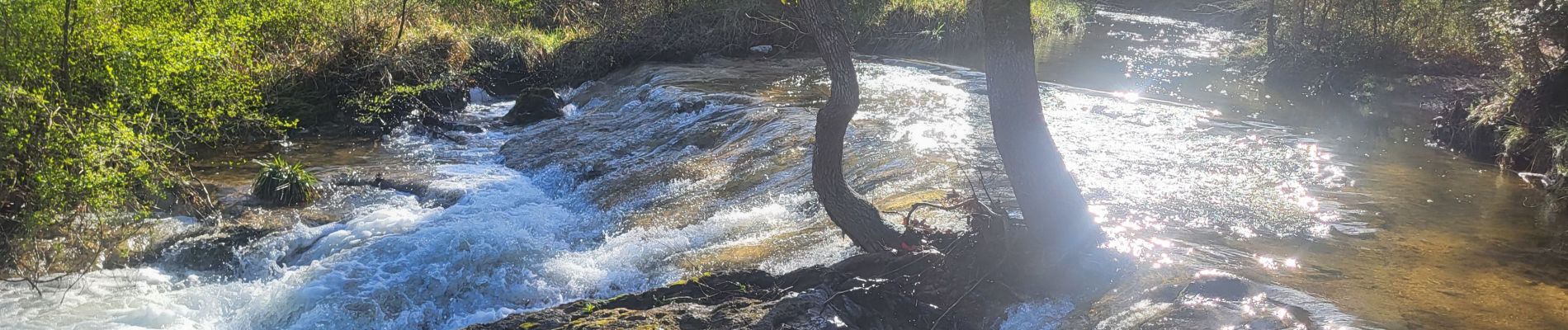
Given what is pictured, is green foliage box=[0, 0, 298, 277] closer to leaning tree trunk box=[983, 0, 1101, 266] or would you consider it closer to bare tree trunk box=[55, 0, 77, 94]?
bare tree trunk box=[55, 0, 77, 94]

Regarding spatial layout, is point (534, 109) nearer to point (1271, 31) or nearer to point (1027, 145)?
point (1027, 145)

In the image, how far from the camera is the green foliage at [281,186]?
858 cm

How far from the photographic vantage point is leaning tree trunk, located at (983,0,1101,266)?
552cm

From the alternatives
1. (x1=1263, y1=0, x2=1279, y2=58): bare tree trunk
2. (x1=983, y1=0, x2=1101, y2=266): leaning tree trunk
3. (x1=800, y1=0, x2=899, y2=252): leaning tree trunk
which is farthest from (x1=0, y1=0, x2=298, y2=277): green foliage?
(x1=1263, y1=0, x2=1279, y2=58): bare tree trunk

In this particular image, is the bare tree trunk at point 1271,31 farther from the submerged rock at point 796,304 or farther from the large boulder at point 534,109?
the submerged rock at point 796,304

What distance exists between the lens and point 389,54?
13820 mm

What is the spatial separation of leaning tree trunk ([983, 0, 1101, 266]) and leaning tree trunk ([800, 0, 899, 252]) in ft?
2.88

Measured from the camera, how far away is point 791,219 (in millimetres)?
7602

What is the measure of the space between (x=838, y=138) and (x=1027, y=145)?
122cm

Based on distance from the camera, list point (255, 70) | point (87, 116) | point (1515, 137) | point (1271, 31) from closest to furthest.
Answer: point (87, 116)
point (1515, 137)
point (255, 70)
point (1271, 31)

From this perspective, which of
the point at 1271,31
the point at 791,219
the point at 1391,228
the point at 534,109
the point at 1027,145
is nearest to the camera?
the point at 1027,145

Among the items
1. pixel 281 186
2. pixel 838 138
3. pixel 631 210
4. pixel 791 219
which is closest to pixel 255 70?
pixel 281 186

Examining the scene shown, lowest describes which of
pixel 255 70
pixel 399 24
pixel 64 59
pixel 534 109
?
pixel 534 109

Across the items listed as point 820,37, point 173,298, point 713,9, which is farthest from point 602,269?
point 713,9
